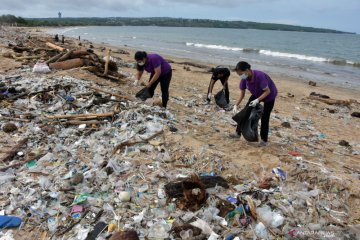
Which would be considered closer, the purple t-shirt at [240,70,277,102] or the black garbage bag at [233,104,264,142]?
the purple t-shirt at [240,70,277,102]

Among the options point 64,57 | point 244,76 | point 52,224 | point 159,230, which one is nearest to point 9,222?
point 52,224

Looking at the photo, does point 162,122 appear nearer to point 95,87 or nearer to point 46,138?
point 46,138

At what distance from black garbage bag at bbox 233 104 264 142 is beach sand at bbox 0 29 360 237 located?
0.20 meters

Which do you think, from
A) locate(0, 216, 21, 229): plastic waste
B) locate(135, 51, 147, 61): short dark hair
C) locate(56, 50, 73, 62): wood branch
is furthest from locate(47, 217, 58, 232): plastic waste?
locate(56, 50, 73, 62): wood branch

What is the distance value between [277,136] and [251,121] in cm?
180

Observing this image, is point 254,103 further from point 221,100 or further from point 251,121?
point 221,100

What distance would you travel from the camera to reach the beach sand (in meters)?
4.84

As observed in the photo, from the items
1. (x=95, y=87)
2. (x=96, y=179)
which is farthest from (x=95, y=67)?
(x=96, y=179)

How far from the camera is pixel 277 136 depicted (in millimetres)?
7336

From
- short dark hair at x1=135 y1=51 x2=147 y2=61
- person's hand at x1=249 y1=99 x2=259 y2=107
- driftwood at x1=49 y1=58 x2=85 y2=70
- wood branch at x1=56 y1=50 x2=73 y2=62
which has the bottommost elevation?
driftwood at x1=49 y1=58 x2=85 y2=70

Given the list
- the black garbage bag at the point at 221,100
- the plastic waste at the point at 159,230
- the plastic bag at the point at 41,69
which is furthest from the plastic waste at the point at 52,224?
the plastic bag at the point at 41,69

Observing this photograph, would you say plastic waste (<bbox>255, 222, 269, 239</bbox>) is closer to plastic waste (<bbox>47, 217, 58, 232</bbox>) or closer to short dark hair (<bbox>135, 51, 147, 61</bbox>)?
plastic waste (<bbox>47, 217, 58, 232</bbox>)

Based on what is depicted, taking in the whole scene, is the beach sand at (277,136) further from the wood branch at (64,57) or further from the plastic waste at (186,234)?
the plastic waste at (186,234)

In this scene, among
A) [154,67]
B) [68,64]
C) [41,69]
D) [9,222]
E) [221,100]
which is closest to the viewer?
[9,222]
